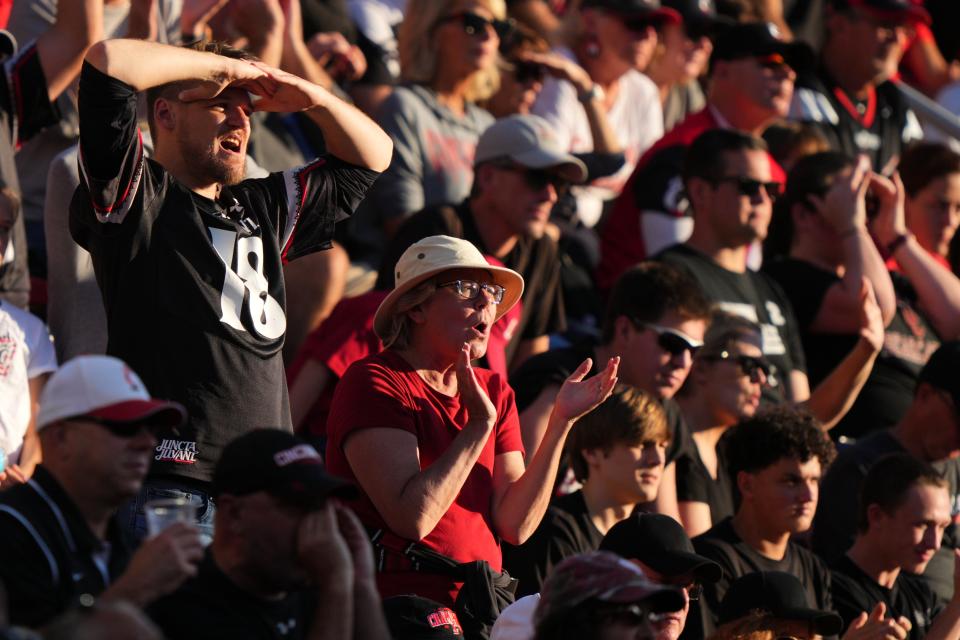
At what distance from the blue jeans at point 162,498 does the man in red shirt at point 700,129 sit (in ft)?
14.0

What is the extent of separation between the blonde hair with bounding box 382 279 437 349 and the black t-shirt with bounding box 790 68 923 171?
17.7 feet

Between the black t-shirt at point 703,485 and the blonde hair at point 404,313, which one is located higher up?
the blonde hair at point 404,313

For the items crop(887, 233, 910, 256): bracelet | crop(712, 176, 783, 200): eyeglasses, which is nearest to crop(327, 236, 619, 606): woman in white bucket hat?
crop(712, 176, 783, 200): eyeglasses

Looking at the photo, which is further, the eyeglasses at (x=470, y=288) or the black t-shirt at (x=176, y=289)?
the eyeglasses at (x=470, y=288)

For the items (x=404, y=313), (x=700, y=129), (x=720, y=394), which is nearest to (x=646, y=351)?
(x=720, y=394)

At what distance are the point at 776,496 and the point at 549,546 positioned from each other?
110cm

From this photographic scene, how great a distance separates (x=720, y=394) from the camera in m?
7.29

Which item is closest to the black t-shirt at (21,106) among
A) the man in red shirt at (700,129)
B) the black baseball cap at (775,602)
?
the black baseball cap at (775,602)

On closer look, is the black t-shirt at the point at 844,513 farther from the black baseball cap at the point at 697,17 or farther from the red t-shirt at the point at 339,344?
the black baseball cap at the point at 697,17

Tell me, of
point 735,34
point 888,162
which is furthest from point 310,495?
point 888,162

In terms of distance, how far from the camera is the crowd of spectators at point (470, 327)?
382cm

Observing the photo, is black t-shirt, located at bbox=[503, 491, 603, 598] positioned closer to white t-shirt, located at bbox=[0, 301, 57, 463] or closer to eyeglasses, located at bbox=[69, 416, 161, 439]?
white t-shirt, located at bbox=[0, 301, 57, 463]

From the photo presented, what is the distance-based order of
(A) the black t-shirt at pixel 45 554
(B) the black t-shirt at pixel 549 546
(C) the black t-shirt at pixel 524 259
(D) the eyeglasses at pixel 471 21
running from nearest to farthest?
(A) the black t-shirt at pixel 45 554 < (B) the black t-shirt at pixel 549 546 < (C) the black t-shirt at pixel 524 259 < (D) the eyeglasses at pixel 471 21

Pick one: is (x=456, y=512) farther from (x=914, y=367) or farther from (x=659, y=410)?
(x=914, y=367)
